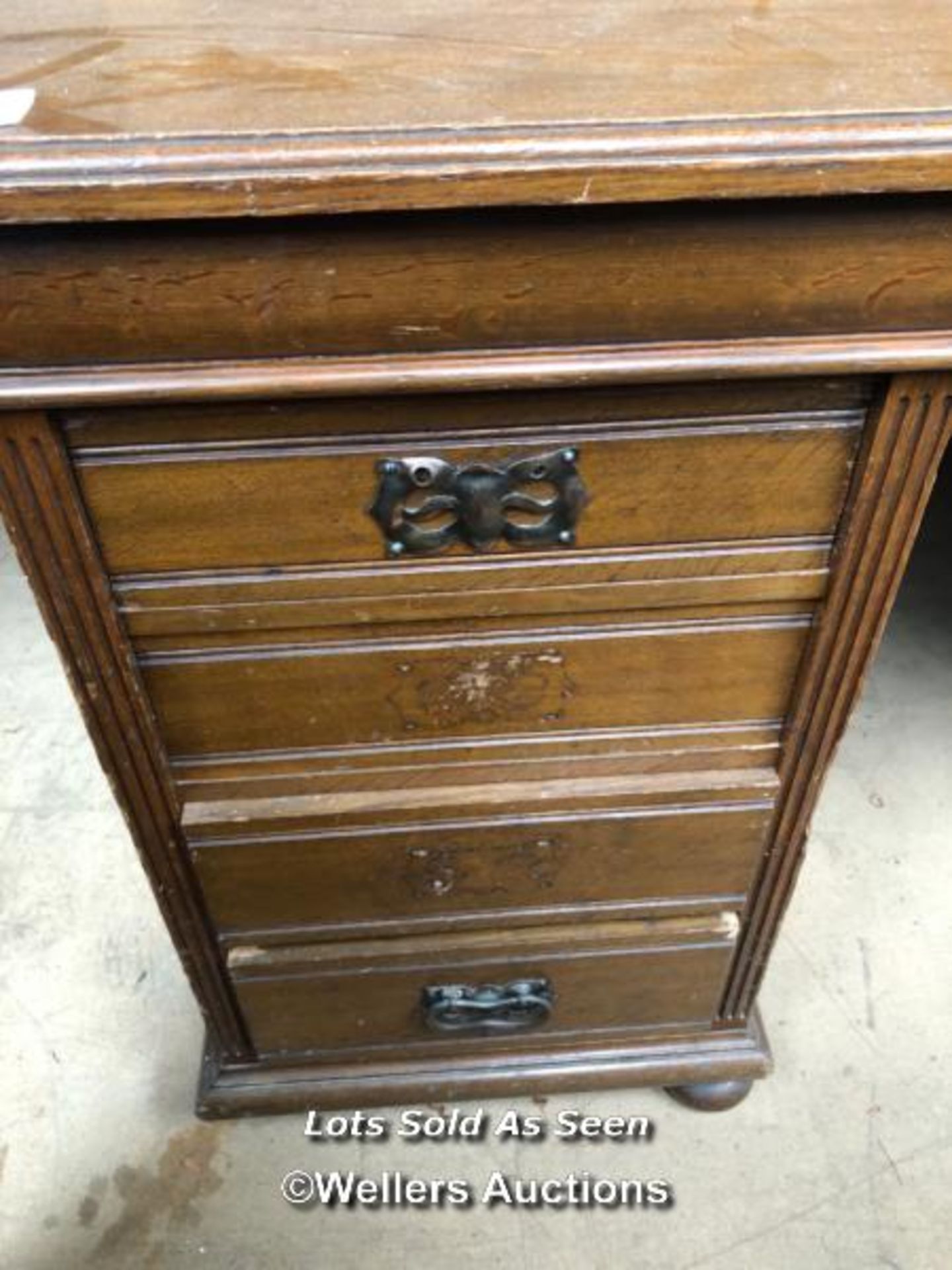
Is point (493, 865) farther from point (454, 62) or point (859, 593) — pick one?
point (454, 62)

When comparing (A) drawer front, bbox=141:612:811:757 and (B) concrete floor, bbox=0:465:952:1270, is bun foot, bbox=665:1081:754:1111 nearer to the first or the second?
(B) concrete floor, bbox=0:465:952:1270

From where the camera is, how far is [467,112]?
49cm

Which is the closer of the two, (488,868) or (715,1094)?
(488,868)

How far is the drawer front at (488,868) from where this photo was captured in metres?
0.81

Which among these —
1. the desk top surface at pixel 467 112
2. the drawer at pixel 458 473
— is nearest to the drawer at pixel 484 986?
the drawer at pixel 458 473

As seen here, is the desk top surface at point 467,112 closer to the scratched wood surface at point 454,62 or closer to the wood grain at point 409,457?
the scratched wood surface at point 454,62

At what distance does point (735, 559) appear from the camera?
664 millimetres

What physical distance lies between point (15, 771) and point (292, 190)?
1.17 metres

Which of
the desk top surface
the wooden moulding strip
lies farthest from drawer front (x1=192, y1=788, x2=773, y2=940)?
the desk top surface

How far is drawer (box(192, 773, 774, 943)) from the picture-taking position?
805 mm

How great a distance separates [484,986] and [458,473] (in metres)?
0.55

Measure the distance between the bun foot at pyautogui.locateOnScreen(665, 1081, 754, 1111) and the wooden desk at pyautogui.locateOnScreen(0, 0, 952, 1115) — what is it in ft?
0.97

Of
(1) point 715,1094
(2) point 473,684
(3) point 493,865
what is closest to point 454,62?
(2) point 473,684

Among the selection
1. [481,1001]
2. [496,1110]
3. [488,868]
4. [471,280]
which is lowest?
[496,1110]
